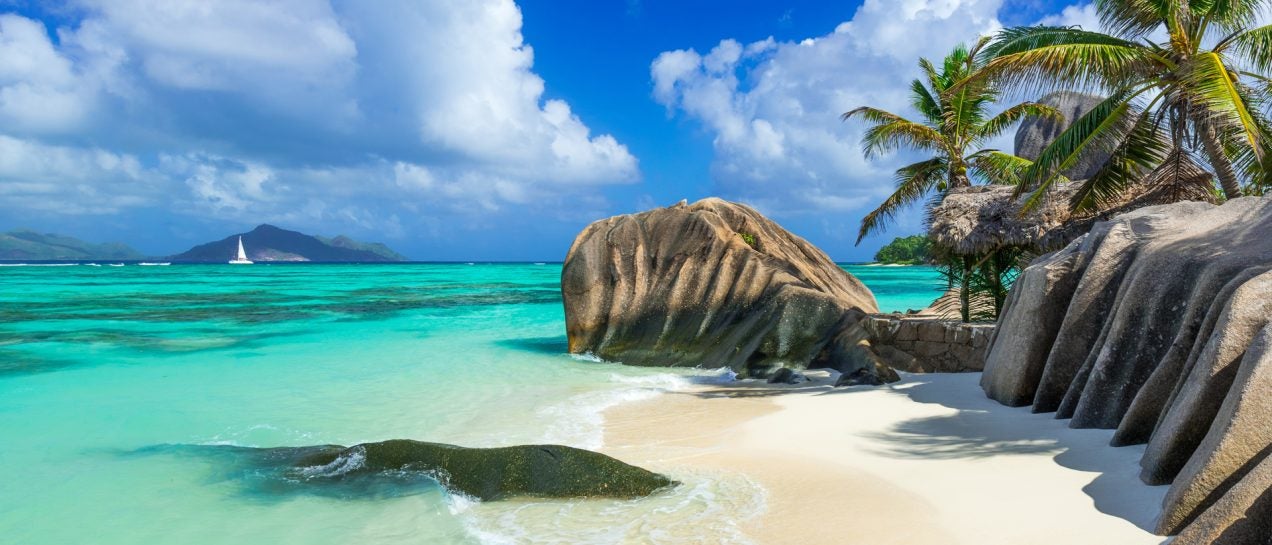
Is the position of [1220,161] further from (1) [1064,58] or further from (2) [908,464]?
(2) [908,464]

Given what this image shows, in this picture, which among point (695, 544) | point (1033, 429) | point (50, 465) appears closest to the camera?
Answer: point (695, 544)

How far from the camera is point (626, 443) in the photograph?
7.67 metres

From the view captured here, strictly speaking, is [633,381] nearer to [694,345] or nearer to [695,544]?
[694,345]

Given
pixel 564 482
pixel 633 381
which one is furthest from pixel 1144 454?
pixel 633 381

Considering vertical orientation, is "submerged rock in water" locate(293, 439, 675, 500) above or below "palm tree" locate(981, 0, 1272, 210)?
below

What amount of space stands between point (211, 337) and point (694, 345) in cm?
1474

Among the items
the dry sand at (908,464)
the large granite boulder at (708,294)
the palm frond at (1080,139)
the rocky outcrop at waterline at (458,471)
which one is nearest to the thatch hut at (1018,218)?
the palm frond at (1080,139)

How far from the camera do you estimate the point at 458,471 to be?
642 centimetres

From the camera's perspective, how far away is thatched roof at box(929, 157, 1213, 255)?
1145 centimetres

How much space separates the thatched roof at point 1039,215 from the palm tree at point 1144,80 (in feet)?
0.75

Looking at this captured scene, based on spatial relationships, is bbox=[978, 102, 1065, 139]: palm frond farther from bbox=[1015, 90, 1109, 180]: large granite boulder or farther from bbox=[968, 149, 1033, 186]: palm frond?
bbox=[1015, 90, 1109, 180]: large granite boulder

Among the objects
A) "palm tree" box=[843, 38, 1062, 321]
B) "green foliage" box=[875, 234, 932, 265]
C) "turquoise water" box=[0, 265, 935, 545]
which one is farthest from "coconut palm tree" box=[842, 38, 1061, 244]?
"green foliage" box=[875, 234, 932, 265]

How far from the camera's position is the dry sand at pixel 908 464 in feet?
15.0

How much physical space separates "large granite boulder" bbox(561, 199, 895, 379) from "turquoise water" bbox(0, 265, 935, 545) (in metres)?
0.91
